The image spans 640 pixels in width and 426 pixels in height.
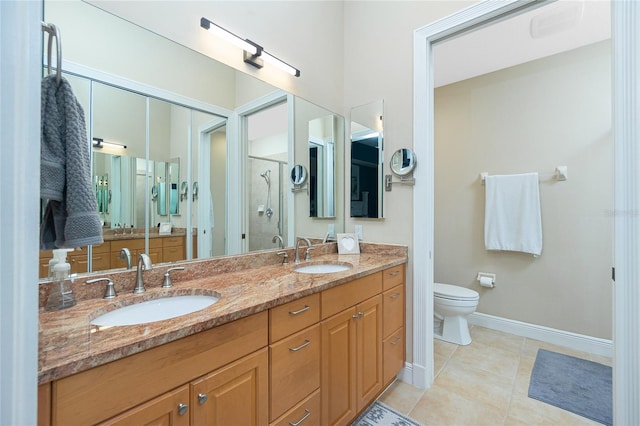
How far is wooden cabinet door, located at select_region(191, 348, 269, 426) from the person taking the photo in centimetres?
80

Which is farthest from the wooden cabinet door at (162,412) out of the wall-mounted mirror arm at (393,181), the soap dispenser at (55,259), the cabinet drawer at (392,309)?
the wall-mounted mirror arm at (393,181)

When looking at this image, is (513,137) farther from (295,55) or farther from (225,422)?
(225,422)

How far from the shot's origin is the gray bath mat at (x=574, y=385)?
1632 millimetres

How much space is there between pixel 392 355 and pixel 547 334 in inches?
69.5

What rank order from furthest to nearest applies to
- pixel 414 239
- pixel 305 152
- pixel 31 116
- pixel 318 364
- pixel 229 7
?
1. pixel 305 152
2. pixel 414 239
3. pixel 229 7
4. pixel 318 364
5. pixel 31 116

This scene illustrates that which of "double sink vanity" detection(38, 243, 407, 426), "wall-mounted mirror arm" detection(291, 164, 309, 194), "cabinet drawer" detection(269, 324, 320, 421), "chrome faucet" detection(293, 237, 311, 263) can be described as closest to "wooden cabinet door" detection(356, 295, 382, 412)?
"double sink vanity" detection(38, 243, 407, 426)

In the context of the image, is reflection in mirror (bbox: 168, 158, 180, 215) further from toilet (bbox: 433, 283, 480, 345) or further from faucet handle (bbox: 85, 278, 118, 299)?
toilet (bbox: 433, 283, 480, 345)

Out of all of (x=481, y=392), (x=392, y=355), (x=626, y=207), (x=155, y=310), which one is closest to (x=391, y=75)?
(x=626, y=207)

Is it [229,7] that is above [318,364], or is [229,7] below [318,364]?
above

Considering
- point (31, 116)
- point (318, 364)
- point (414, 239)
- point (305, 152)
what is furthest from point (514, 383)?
point (31, 116)

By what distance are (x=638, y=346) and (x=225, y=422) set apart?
4.32 feet

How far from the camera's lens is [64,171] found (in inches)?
25.3

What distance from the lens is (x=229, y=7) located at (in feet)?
4.87

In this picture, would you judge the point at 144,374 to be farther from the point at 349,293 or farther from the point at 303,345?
the point at 349,293
